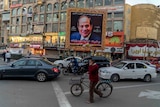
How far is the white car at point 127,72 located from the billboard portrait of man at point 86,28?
33.2ft

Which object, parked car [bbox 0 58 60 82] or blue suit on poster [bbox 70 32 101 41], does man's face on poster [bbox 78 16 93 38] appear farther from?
parked car [bbox 0 58 60 82]

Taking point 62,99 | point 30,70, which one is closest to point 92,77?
point 62,99

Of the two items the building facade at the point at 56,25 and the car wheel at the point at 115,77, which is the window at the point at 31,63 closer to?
the car wheel at the point at 115,77

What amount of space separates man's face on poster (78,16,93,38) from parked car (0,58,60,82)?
11888 mm

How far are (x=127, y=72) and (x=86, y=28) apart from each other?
36.1 feet

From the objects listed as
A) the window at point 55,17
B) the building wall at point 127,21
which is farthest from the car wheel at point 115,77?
the window at point 55,17

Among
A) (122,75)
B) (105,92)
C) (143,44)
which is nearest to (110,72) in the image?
(122,75)

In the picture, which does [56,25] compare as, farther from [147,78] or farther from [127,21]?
[147,78]

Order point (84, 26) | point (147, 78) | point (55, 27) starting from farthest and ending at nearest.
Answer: point (55, 27)
point (84, 26)
point (147, 78)

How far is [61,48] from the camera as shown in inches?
2426

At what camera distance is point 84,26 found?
2620 cm

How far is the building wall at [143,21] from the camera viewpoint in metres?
51.8

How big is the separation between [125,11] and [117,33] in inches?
192

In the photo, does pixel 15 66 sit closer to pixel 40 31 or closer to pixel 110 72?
pixel 110 72
